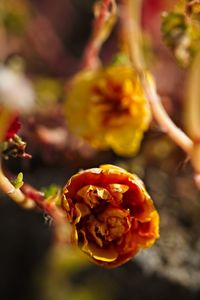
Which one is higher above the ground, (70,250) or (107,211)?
(107,211)

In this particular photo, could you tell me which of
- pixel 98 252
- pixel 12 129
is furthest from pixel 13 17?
pixel 98 252

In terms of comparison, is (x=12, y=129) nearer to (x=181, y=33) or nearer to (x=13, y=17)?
(x=181, y=33)

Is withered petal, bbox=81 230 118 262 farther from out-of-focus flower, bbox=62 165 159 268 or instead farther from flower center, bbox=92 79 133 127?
flower center, bbox=92 79 133 127

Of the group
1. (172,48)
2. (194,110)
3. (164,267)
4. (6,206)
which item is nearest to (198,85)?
(194,110)

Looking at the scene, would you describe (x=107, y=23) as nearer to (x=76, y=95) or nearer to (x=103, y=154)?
(x=76, y=95)

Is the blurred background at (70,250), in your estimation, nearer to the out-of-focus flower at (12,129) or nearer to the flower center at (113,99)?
the flower center at (113,99)

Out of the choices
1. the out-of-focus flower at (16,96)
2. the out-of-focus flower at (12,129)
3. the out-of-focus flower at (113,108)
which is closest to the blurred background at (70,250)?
the out-of-focus flower at (113,108)
